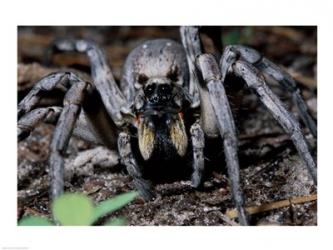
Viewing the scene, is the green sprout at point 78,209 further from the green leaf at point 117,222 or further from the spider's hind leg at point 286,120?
the spider's hind leg at point 286,120

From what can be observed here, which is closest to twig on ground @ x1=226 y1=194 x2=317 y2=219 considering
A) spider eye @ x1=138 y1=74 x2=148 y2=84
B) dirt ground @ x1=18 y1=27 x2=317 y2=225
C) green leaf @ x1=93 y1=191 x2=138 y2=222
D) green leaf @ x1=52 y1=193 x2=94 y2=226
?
dirt ground @ x1=18 y1=27 x2=317 y2=225

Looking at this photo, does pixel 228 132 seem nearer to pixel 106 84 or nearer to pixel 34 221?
pixel 34 221

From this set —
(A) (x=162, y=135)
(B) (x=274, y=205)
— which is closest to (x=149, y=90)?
(A) (x=162, y=135)

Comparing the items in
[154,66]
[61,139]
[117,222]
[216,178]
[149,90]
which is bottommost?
[117,222]
